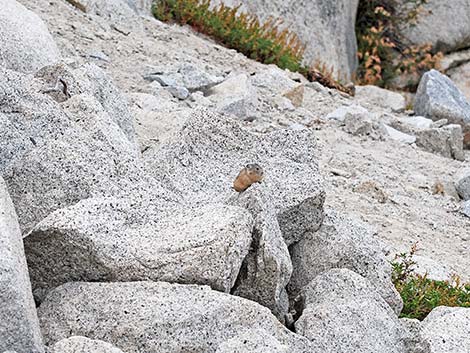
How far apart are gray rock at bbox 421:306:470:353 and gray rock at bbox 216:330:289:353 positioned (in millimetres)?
1231

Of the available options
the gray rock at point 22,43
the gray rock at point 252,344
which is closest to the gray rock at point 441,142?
the gray rock at point 22,43

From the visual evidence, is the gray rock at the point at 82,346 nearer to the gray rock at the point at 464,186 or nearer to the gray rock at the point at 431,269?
the gray rock at the point at 431,269

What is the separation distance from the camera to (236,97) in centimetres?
966

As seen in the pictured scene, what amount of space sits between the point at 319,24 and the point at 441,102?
12.7 ft

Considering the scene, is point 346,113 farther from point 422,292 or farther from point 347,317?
point 347,317

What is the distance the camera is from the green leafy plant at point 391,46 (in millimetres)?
18141

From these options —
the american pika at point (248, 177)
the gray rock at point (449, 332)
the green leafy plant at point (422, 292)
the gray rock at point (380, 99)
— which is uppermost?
the american pika at point (248, 177)

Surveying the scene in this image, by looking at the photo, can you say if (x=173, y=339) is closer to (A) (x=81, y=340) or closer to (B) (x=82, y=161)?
(A) (x=81, y=340)

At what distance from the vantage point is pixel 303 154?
18.2 ft

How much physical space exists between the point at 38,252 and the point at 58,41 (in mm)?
6008

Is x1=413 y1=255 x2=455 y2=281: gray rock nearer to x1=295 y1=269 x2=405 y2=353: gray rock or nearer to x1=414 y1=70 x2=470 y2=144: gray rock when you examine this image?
x1=295 y1=269 x2=405 y2=353: gray rock

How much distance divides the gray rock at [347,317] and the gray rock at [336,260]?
0.31 meters

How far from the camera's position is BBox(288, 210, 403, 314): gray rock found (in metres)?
5.21

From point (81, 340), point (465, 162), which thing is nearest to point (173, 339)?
point (81, 340)
